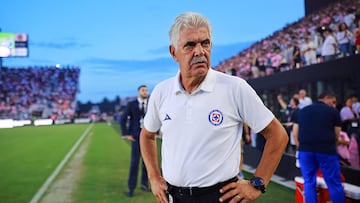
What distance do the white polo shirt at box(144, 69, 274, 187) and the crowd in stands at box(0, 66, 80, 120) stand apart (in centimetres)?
6175

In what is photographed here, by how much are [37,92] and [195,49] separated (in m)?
71.3

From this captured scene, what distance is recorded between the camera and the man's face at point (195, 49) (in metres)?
2.47

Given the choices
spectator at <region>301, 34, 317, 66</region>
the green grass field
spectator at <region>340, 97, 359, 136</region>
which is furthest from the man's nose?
spectator at <region>301, 34, 317, 66</region>

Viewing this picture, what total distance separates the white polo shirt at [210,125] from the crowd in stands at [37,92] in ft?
203

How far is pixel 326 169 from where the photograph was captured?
596 centimetres

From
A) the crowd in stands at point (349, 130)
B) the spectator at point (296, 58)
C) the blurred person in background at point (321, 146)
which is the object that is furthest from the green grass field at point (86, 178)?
the spectator at point (296, 58)

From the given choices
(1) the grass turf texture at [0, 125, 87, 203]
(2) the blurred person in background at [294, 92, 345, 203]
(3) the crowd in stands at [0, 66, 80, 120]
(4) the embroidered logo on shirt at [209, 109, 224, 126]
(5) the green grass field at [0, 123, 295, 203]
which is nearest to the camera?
(4) the embroidered logo on shirt at [209, 109, 224, 126]

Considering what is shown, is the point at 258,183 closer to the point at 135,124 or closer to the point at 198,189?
the point at 198,189

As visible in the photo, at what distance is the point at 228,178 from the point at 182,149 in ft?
1.02

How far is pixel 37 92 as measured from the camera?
70062mm

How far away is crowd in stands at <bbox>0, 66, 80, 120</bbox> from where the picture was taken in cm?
6488

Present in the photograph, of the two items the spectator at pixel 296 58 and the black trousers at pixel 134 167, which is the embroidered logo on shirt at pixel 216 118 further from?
the spectator at pixel 296 58

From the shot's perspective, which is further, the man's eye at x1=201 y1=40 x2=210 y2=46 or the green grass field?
the green grass field

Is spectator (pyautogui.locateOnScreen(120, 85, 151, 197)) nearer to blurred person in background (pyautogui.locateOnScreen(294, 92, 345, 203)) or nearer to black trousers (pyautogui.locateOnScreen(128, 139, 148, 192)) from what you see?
black trousers (pyautogui.locateOnScreen(128, 139, 148, 192))
